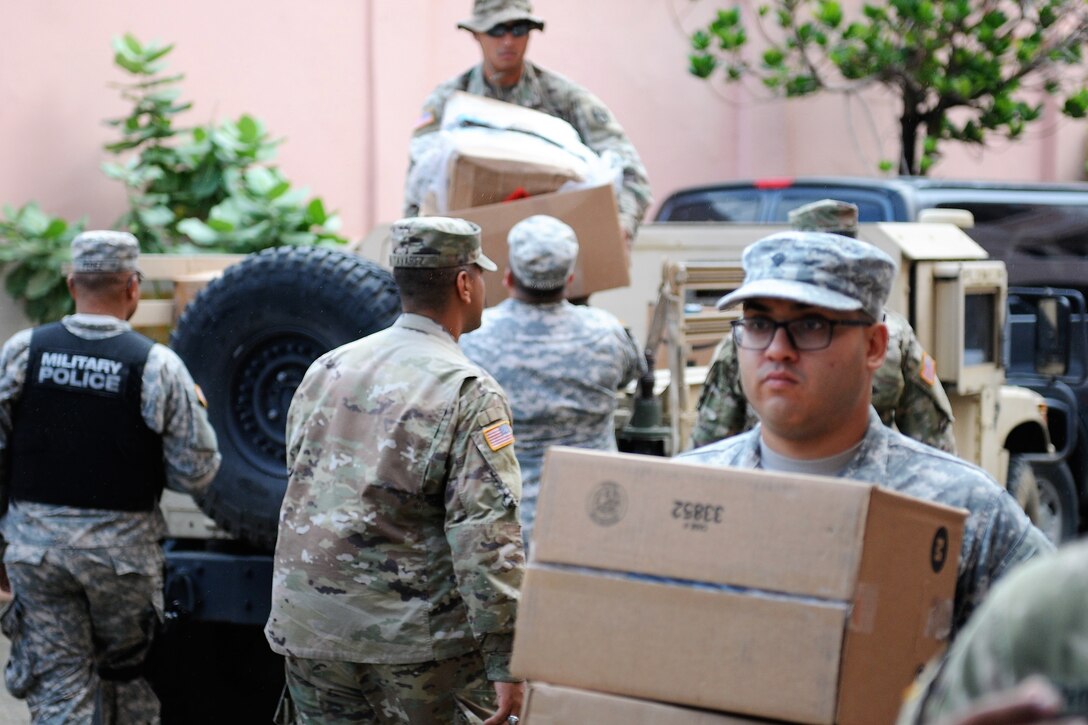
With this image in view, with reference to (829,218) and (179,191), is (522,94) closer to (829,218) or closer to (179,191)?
(829,218)

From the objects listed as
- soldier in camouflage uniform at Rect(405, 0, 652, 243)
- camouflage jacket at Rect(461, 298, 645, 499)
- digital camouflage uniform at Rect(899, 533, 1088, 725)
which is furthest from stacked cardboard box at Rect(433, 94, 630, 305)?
digital camouflage uniform at Rect(899, 533, 1088, 725)

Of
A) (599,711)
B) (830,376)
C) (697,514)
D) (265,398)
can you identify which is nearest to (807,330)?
(830,376)

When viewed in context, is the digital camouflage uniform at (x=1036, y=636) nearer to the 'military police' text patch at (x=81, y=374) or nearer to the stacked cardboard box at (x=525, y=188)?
the 'military police' text patch at (x=81, y=374)

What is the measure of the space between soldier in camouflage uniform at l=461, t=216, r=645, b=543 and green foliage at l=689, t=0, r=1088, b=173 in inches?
284

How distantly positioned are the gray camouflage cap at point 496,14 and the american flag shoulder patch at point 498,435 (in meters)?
2.55

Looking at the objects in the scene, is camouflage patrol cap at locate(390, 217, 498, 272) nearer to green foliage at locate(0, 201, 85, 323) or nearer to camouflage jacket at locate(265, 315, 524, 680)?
camouflage jacket at locate(265, 315, 524, 680)

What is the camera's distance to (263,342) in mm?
4969

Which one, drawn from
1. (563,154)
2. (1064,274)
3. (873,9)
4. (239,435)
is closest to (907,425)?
(563,154)

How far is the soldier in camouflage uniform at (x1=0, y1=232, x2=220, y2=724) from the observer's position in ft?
15.0

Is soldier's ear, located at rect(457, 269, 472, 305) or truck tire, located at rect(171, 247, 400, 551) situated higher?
soldier's ear, located at rect(457, 269, 472, 305)

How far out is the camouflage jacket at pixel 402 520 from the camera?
330cm

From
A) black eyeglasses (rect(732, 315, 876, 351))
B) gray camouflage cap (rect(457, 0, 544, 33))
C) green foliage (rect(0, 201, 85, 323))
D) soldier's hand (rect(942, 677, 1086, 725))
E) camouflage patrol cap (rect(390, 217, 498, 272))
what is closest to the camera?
soldier's hand (rect(942, 677, 1086, 725))

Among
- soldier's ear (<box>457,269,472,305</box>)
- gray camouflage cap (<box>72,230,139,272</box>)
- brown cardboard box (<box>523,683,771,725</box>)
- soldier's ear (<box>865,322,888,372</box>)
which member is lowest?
brown cardboard box (<box>523,683,771,725</box>)

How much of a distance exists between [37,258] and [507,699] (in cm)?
457
